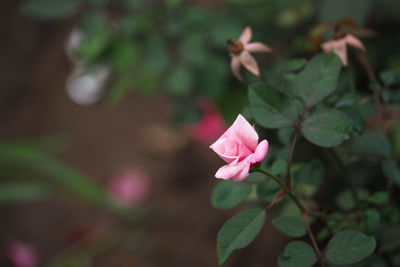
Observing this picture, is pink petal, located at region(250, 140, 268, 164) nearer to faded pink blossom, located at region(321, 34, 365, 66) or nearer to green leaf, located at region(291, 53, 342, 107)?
green leaf, located at region(291, 53, 342, 107)

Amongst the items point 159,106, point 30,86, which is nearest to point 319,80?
point 159,106

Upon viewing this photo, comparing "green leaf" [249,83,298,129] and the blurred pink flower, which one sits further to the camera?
the blurred pink flower

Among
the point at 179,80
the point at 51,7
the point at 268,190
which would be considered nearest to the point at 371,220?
the point at 268,190

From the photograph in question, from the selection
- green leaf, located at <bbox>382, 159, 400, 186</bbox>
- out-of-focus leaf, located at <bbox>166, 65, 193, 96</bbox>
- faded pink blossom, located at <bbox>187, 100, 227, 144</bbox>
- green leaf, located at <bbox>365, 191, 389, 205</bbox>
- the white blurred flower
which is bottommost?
green leaf, located at <bbox>365, 191, 389, 205</bbox>

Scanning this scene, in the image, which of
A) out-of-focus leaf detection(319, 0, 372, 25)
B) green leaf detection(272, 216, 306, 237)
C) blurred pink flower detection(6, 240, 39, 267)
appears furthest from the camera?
blurred pink flower detection(6, 240, 39, 267)

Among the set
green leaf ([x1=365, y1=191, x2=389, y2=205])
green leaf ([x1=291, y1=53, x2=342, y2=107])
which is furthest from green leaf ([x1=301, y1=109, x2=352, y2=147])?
green leaf ([x1=365, y1=191, x2=389, y2=205])

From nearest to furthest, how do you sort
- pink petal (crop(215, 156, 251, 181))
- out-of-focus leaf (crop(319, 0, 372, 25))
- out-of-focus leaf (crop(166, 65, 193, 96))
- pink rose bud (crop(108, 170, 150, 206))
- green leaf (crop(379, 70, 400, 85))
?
pink petal (crop(215, 156, 251, 181))
green leaf (crop(379, 70, 400, 85))
out-of-focus leaf (crop(319, 0, 372, 25))
out-of-focus leaf (crop(166, 65, 193, 96))
pink rose bud (crop(108, 170, 150, 206))
